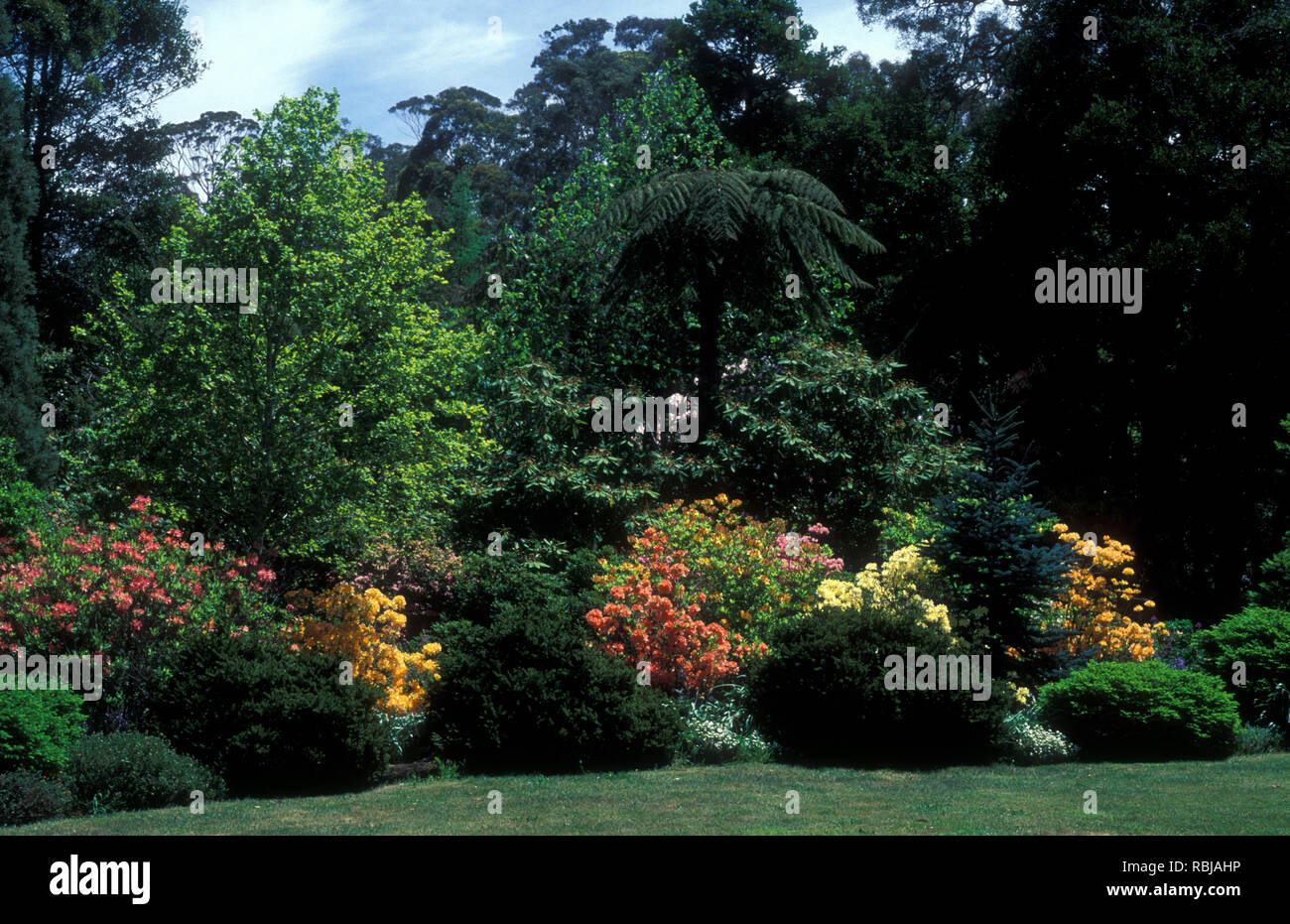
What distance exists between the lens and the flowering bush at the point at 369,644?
11.7 m

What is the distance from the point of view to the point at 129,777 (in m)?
9.38

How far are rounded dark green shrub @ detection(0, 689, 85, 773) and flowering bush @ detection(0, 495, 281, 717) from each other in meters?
1.68

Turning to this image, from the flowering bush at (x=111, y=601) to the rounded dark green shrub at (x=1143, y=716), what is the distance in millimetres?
9089

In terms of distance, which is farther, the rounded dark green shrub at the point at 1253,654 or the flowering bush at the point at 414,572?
the flowering bush at the point at 414,572

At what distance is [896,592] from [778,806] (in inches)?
190

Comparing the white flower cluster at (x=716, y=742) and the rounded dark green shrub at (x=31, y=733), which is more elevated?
the rounded dark green shrub at (x=31, y=733)

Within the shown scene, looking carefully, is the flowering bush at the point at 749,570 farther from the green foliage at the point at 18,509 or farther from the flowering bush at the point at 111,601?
the green foliage at the point at 18,509

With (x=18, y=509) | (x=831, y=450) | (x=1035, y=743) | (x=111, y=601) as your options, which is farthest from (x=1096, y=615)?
(x=18, y=509)

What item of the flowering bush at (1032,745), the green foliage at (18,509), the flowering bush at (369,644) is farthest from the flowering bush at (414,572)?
the flowering bush at (1032,745)

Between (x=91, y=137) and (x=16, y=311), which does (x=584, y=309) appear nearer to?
(x=16, y=311)

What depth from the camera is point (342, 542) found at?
16.2 meters

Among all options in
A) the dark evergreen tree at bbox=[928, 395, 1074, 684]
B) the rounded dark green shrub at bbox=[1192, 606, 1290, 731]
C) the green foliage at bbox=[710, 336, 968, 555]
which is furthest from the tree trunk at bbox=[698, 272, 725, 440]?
the rounded dark green shrub at bbox=[1192, 606, 1290, 731]

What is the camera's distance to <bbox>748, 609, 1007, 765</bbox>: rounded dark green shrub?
11.0 metres

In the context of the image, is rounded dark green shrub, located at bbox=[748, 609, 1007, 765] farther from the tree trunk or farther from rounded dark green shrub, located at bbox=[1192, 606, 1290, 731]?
the tree trunk
